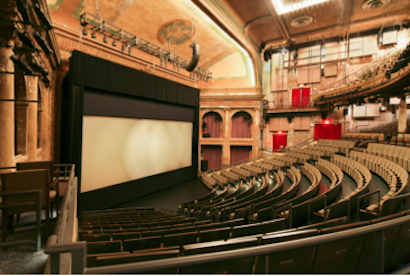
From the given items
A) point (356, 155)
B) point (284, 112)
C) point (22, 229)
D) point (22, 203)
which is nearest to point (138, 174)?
point (22, 229)

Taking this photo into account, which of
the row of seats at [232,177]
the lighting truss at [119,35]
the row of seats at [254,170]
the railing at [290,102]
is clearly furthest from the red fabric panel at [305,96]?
the lighting truss at [119,35]

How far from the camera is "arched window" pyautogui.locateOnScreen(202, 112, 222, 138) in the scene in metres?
16.9

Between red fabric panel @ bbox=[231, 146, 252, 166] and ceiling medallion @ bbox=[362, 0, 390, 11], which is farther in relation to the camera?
red fabric panel @ bbox=[231, 146, 252, 166]

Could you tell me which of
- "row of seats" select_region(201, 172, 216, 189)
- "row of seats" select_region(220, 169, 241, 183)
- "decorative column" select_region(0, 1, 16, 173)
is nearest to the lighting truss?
"decorative column" select_region(0, 1, 16, 173)

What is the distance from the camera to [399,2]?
12562 millimetres

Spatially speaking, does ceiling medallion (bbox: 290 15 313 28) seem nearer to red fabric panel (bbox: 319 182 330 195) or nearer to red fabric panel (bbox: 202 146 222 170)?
red fabric panel (bbox: 202 146 222 170)

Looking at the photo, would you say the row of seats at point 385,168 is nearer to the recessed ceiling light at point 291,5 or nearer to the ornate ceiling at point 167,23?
the recessed ceiling light at point 291,5

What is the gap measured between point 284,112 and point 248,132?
311cm

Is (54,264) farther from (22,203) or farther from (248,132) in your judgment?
(248,132)

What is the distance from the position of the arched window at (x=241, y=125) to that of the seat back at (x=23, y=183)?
48.4 feet

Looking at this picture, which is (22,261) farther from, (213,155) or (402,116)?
(213,155)

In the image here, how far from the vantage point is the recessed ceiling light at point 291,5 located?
1210cm

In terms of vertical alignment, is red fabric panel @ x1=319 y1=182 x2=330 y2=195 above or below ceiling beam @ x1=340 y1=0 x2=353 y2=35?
below

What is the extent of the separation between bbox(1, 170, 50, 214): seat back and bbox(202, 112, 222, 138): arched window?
569 inches
